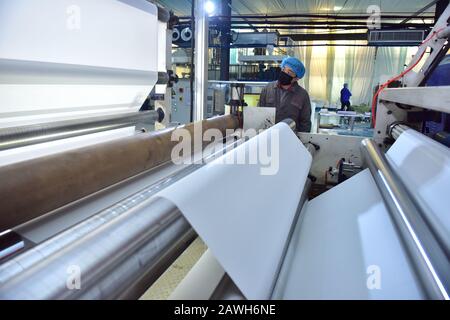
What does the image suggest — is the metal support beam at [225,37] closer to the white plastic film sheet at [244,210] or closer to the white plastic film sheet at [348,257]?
the white plastic film sheet at [348,257]

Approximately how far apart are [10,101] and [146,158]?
446mm

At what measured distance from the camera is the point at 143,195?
78 centimetres

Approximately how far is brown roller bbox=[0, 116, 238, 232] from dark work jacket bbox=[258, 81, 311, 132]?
125 centimetres

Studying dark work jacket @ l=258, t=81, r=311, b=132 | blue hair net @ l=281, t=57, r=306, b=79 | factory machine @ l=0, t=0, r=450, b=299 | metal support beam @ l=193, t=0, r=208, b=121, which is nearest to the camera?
factory machine @ l=0, t=0, r=450, b=299

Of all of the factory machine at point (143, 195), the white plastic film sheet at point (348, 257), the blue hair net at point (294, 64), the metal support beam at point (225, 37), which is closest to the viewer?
the factory machine at point (143, 195)

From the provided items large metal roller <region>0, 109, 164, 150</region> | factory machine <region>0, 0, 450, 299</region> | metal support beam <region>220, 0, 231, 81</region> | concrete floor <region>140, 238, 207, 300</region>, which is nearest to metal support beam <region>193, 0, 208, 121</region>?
factory machine <region>0, 0, 450, 299</region>

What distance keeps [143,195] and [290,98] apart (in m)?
1.67

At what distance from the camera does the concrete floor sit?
3.96 ft

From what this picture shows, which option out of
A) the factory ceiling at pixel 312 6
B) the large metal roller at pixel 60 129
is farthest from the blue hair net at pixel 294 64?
the factory ceiling at pixel 312 6

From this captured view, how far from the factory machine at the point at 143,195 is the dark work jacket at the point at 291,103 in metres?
0.64

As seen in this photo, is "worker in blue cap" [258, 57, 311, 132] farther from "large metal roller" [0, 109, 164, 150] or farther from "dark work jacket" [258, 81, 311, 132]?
"large metal roller" [0, 109, 164, 150]

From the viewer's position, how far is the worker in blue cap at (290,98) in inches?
85.4

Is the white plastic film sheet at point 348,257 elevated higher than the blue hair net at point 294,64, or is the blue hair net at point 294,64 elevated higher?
the blue hair net at point 294,64

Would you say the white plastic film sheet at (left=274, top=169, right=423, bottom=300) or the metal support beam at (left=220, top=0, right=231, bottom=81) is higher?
the metal support beam at (left=220, top=0, right=231, bottom=81)
